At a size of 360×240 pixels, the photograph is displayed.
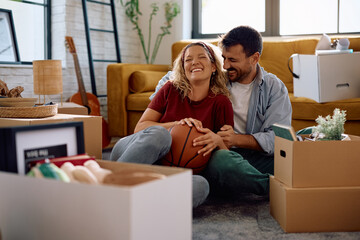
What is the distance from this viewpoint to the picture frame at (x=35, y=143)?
1087 mm

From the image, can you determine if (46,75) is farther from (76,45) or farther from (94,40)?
(94,40)

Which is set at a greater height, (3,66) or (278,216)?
(3,66)

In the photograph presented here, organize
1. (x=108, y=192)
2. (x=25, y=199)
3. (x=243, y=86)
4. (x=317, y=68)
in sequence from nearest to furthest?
(x=108, y=192) → (x=25, y=199) → (x=243, y=86) → (x=317, y=68)

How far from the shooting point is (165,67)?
14.8 feet

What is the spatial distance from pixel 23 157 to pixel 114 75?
2.86m

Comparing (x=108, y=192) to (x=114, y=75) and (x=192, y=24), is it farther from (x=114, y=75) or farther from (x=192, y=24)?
(x=192, y=24)

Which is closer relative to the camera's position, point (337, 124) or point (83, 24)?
point (337, 124)

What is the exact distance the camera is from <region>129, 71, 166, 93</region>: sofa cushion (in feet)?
12.8

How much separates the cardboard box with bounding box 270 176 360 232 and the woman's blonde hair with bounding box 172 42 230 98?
78 centimetres

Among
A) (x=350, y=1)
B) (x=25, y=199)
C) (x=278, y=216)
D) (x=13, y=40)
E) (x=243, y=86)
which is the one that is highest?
(x=350, y=1)

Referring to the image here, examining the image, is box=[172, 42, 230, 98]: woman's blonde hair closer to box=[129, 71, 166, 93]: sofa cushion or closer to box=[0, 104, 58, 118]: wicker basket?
box=[0, 104, 58, 118]: wicker basket

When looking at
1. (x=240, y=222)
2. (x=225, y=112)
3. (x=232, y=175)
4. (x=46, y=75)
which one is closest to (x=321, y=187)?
(x=240, y=222)

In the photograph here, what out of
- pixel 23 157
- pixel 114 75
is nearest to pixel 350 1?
pixel 114 75

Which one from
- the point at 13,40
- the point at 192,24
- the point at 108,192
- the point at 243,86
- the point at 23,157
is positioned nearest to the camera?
the point at 108,192
